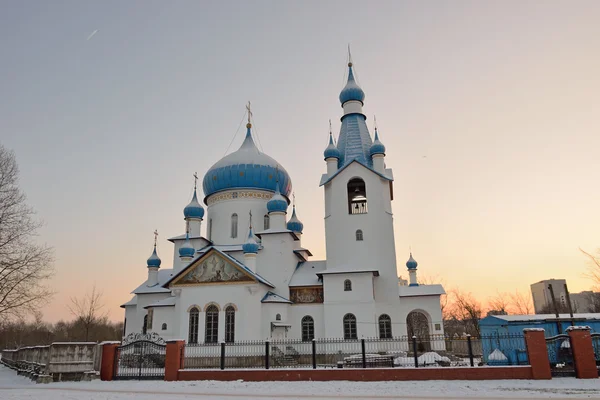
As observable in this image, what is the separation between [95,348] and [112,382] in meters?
1.76

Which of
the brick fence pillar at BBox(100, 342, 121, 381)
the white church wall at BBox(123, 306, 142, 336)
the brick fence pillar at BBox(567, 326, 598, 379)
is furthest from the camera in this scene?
the white church wall at BBox(123, 306, 142, 336)

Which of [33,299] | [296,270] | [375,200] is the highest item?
[375,200]

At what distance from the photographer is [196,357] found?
2206 centimetres

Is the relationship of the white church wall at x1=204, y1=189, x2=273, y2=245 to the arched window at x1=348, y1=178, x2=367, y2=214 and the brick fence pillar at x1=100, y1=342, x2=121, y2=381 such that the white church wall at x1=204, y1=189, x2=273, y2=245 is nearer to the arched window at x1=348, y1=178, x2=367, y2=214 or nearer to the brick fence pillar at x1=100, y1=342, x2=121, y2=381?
the arched window at x1=348, y1=178, x2=367, y2=214

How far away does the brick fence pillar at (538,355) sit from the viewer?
41.4 ft

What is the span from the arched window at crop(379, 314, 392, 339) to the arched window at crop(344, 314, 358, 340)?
147 cm

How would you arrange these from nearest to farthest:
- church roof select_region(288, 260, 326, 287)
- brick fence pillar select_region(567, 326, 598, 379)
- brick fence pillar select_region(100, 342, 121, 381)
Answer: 1. brick fence pillar select_region(567, 326, 598, 379)
2. brick fence pillar select_region(100, 342, 121, 381)
3. church roof select_region(288, 260, 326, 287)

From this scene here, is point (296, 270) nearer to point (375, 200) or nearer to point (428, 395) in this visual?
point (375, 200)

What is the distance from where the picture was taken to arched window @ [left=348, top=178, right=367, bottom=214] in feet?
90.0

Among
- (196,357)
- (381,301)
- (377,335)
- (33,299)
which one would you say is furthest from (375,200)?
(33,299)

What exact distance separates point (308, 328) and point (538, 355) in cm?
1359

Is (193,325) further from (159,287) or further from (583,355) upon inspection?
(583,355)

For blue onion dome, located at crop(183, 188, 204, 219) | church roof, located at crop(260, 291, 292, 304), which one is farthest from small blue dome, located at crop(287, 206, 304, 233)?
church roof, located at crop(260, 291, 292, 304)

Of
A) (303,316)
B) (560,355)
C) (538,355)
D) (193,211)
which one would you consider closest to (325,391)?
(538,355)
